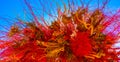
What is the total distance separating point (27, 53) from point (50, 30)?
1.22 feet

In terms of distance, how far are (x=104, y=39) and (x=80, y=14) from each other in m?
0.38

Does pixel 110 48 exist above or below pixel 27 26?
below

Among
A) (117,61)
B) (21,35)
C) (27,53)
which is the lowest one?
(117,61)

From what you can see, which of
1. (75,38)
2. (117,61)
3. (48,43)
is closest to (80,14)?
(75,38)

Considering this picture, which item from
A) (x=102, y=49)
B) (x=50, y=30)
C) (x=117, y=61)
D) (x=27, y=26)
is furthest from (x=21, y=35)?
(x=117, y=61)

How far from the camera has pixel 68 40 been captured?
2705 mm

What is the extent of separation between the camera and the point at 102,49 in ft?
9.00

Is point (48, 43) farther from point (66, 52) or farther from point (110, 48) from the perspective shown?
point (110, 48)

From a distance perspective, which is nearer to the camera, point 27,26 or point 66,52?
point 66,52

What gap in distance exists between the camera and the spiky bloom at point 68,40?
2682mm

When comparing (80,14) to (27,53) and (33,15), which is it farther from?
(27,53)

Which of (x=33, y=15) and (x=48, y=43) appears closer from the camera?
(x=48, y=43)

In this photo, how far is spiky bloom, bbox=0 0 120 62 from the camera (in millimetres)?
2682

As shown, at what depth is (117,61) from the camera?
9.45 feet
